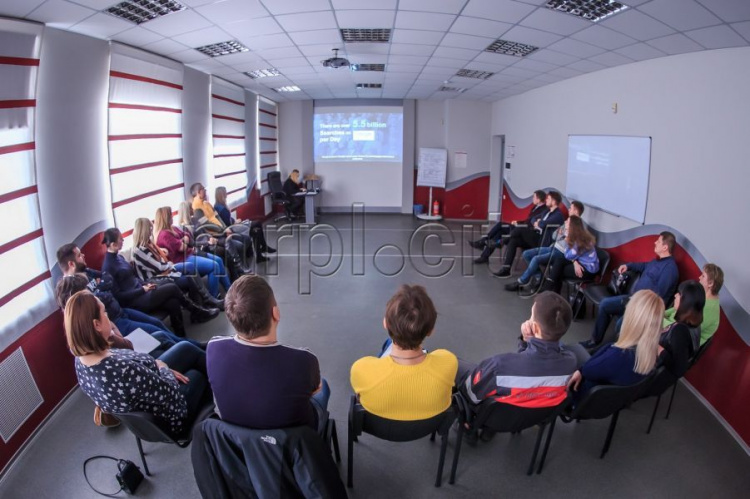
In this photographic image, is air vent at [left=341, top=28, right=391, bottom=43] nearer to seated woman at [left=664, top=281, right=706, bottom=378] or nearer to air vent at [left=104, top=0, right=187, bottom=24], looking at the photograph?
air vent at [left=104, top=0, right=187, bottom=24]

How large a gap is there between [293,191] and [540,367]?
893 cm

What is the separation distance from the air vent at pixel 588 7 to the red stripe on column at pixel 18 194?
4.20 meters

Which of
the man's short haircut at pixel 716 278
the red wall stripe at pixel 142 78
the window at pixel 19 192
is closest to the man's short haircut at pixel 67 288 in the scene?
the window at pixel 19 192

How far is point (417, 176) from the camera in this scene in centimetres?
1102

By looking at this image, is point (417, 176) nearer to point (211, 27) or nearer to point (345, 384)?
point (211, 27)

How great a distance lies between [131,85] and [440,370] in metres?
4.75

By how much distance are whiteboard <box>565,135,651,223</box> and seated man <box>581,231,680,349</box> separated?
73 centimetres

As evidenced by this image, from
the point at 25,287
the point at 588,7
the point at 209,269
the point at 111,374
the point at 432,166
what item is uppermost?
the point at 588,7

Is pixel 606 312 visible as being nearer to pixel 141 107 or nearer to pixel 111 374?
pixel 111 374

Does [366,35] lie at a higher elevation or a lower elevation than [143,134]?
higher

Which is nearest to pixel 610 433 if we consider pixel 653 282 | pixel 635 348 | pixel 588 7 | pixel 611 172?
pixel 635 348

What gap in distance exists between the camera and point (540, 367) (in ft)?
7.09

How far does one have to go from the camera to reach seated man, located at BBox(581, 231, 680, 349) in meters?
3.69

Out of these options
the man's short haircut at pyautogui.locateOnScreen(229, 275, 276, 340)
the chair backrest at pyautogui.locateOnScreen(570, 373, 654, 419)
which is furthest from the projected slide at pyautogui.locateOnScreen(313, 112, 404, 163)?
the man's short haircut at pyautogui.locateOnScreen(229, 275, 276, 340)
